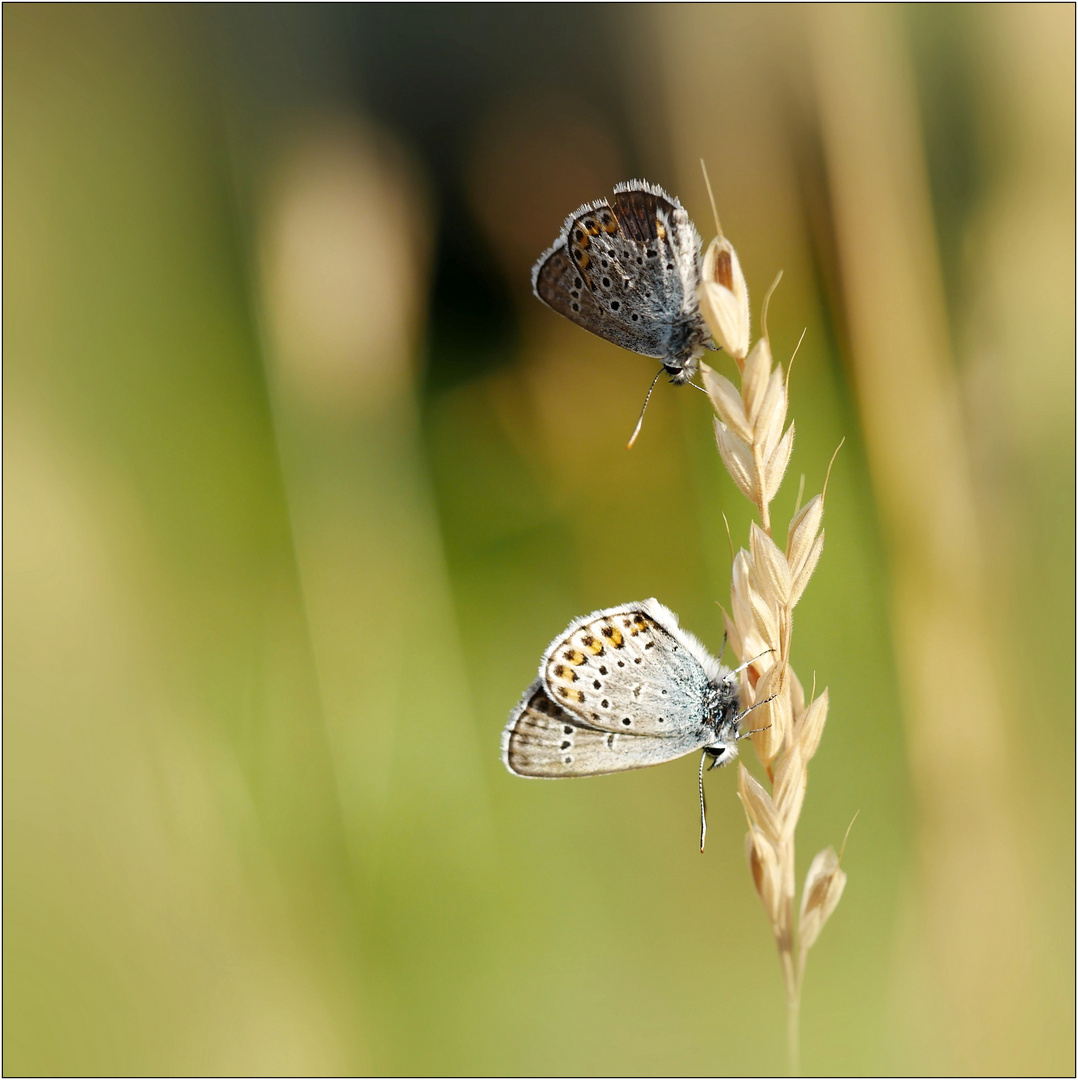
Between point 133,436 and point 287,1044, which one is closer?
point 287,1044

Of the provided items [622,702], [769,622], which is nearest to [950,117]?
[769,622]

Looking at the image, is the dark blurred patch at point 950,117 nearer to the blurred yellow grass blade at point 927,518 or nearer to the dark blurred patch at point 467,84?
the blurred yellow grass blade at point 927,518

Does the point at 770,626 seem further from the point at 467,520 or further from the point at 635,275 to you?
the point at 467,520

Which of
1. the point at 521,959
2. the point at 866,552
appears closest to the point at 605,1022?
the point at 521,959

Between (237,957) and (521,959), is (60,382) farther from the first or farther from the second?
(521,959)

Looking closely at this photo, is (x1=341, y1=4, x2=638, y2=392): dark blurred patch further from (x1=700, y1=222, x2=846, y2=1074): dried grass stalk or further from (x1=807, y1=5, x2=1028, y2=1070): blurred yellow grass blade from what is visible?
(x1=700, y1=222, x2=846, y2=1074): dried grass stalk

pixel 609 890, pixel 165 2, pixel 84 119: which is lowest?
pixel 609 890

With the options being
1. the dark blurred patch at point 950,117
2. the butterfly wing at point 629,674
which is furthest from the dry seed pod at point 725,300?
the dark blurred patch at point 950,117
